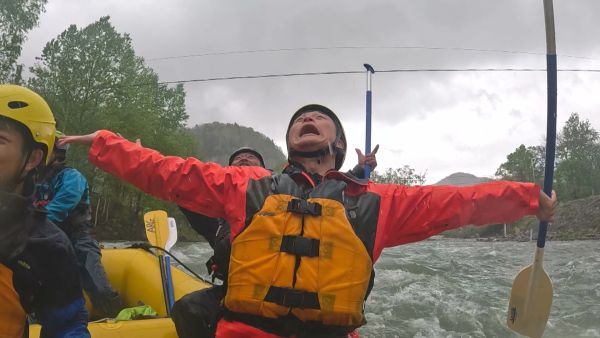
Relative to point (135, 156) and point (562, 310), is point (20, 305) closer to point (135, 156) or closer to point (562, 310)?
point (135, 156)

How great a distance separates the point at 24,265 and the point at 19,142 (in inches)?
16.0

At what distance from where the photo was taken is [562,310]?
6.82 m

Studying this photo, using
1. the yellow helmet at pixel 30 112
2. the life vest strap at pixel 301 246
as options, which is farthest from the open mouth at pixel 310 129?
the yellow helmet at pixel 30 112

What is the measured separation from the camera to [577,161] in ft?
188

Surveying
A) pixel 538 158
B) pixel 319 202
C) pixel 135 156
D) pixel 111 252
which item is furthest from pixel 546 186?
pixel 538 158

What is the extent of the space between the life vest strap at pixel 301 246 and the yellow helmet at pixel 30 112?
2.94 feet

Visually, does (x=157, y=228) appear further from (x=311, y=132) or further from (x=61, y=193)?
(x=311, y=132)

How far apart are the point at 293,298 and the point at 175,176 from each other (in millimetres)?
660

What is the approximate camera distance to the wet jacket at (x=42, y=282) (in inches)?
59.6

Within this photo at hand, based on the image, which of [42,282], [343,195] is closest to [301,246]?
[343,195]

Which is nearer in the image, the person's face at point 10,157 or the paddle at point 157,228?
the person's face at point 10,157

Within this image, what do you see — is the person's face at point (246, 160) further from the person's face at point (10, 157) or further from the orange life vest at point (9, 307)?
the orange life vest at point (9, 307)

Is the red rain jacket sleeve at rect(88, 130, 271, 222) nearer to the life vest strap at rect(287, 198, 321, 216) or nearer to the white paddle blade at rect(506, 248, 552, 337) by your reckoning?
the life vest strap at rect(287, 198, 321, 216)

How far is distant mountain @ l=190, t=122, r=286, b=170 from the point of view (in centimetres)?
12400
